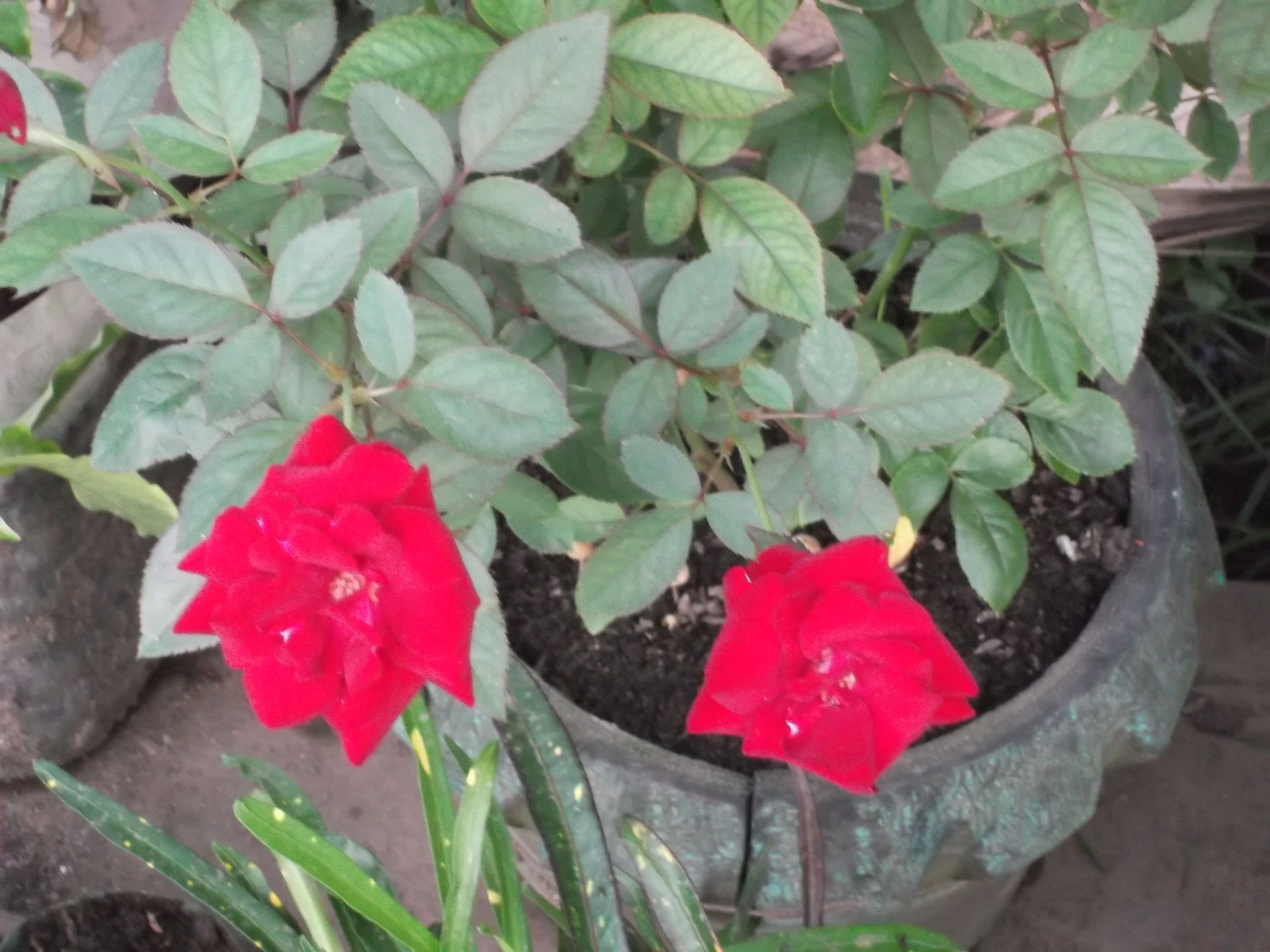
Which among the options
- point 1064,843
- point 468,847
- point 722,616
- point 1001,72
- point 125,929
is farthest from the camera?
point 1064,843

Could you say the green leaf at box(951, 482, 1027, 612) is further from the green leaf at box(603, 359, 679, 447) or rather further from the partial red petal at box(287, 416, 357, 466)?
the partial red petal at box(287, 416, 357, 466)

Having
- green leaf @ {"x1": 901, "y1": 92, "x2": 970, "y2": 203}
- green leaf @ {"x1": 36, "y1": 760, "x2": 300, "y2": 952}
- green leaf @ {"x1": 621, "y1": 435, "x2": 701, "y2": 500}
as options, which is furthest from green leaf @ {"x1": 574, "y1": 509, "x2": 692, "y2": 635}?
green leaf @ {"x1": 36, "y1": 760, "x2": 300, "y2": 952}

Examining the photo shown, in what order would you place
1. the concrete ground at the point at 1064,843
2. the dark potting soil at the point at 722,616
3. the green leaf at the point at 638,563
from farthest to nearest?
the concrete ground at the point at 1064,843 → the dark potting soil at the point at 722,616 → the green leaf at the point at 638,563

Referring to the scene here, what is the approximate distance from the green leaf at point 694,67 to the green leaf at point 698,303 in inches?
2.7

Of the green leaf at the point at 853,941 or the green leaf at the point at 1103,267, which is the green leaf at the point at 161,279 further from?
the green leaf at the point at 853,941

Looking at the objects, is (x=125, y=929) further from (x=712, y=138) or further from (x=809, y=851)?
(x=712, y=138)

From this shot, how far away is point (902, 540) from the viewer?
0.76m

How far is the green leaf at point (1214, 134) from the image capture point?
0.66 m

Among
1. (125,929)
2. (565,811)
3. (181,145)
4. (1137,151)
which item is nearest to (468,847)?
(565,811)

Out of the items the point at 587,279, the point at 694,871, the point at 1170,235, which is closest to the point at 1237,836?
the point at 1170,235

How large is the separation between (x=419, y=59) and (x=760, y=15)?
15 cm

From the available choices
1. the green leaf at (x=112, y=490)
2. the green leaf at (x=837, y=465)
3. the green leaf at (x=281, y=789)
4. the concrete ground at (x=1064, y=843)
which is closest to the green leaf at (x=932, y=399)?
the green leaf at (x=837, y=465)

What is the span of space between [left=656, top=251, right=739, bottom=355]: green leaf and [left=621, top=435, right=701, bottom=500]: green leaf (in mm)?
53

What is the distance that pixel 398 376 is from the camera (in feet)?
1.39
